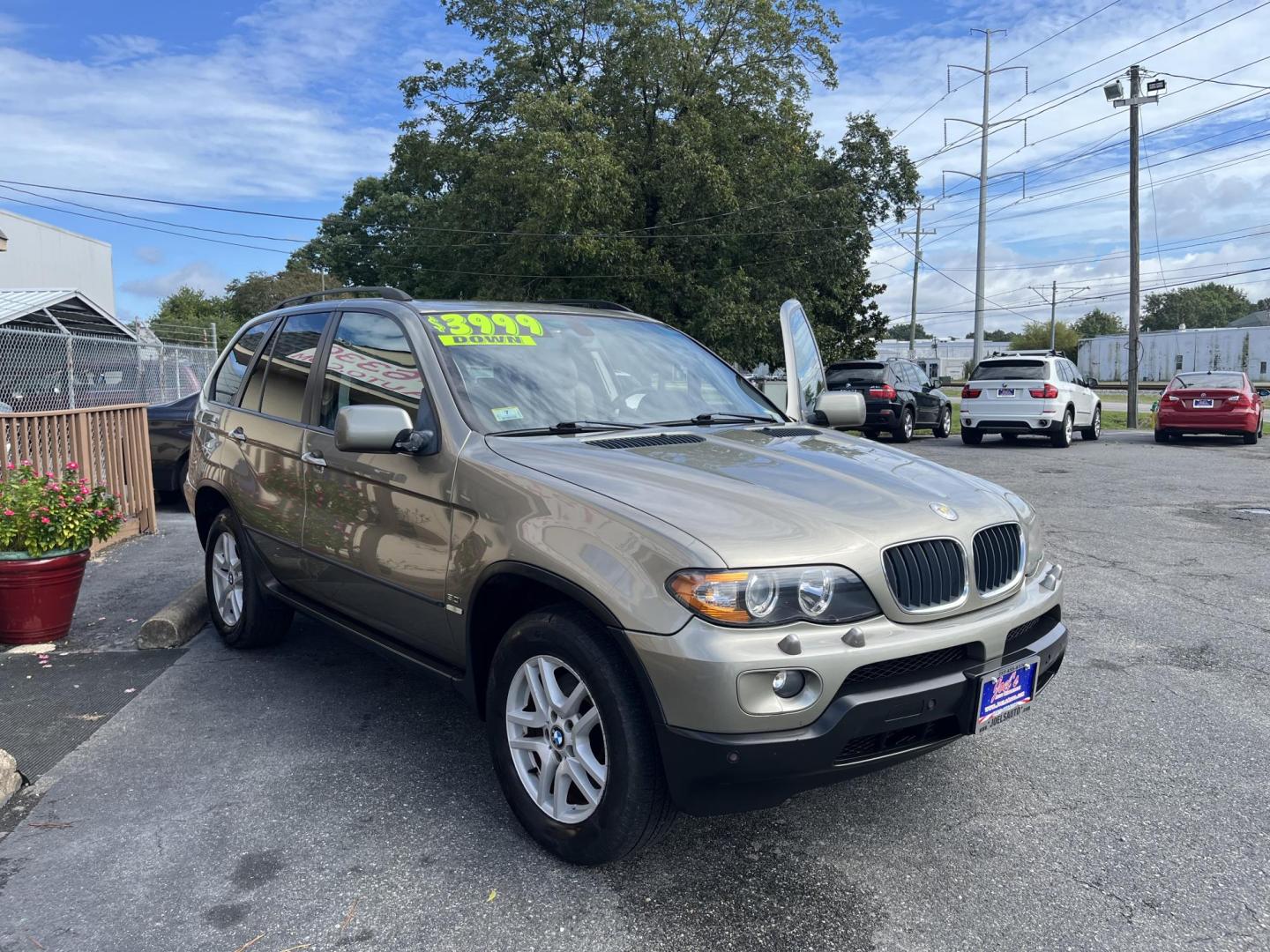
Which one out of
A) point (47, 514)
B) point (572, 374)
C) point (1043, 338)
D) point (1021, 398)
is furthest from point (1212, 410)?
point (1043, 338)

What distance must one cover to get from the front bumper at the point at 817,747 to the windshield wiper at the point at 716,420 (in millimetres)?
1566

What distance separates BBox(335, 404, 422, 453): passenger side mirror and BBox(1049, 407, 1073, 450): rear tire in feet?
53.3

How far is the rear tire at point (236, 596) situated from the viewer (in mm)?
4859

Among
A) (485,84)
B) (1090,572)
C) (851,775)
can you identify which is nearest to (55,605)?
(851,775)

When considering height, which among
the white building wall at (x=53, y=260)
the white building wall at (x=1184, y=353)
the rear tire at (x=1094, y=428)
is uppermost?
the white building wall at (x=53, y=260)

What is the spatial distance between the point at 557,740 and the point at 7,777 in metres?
2.10

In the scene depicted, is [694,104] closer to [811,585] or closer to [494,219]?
[494,219]

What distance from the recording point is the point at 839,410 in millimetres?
4789

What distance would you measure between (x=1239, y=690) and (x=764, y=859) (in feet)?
9.37

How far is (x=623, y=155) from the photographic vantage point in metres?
23.8

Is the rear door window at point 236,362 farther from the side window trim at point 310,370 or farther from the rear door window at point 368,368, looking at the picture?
the rear door window at point 368,368

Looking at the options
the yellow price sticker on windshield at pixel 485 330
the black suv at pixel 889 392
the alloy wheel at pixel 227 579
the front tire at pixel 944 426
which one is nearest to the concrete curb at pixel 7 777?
the alloy wheel at pixel 227 579

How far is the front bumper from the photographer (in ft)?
8.21

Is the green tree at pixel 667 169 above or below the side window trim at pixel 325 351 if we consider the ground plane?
above
